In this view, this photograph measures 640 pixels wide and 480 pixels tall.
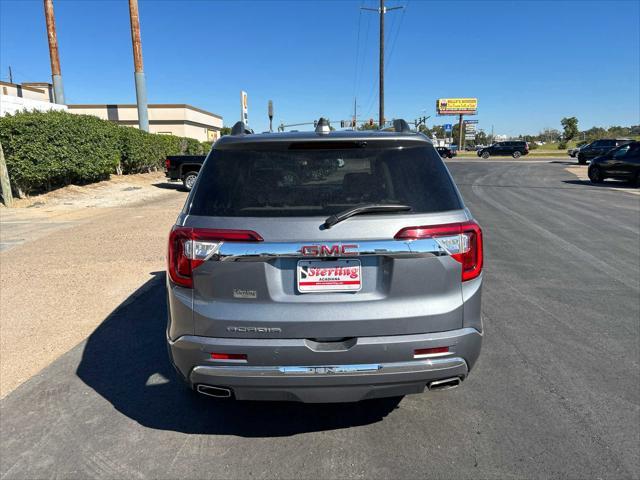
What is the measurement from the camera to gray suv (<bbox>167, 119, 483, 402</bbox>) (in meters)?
2.42

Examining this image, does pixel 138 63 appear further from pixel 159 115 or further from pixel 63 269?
pixel 63 269

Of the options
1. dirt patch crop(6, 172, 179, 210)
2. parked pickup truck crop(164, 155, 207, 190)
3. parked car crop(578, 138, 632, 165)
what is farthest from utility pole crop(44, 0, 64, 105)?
parked car crop(578, 138, 632, 165)

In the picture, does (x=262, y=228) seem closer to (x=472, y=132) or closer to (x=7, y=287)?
(x=7, y=287)

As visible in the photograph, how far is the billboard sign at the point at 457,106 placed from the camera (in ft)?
338

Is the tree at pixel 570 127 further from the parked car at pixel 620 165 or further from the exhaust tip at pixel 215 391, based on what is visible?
the exhaust tip at pixel 215 391

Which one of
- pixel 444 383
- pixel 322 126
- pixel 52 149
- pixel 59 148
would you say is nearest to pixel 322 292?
pixel 444 383

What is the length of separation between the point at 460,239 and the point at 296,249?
3.04ft

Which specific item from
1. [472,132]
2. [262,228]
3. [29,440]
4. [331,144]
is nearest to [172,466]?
[29,440]

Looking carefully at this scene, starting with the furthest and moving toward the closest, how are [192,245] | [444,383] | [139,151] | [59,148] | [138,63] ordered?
[138,63], [139,151], [59,148], [444,383], [192,245]

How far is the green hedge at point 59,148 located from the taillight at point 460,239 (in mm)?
14377

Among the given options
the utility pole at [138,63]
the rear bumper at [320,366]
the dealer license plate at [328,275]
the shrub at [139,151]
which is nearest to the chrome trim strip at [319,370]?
the rear bumper at [320,366]

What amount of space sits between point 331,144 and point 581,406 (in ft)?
8.25

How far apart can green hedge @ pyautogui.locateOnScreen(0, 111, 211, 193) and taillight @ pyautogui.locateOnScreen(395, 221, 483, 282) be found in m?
14.4

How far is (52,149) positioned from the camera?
46.3ft
